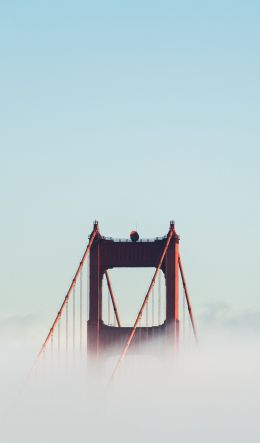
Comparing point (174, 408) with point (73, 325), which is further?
point (174, 408)

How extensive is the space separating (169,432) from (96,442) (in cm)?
783

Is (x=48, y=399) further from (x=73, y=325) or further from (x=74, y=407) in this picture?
(x=73, y=325)

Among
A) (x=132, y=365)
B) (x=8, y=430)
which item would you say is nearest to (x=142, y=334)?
(x=132, y=365)

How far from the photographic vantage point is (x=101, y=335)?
184875 millimetres

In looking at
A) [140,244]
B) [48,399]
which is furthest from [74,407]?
[140,244]

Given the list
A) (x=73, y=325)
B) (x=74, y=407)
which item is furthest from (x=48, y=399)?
(x=73, y=325)

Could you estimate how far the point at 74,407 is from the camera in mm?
193000

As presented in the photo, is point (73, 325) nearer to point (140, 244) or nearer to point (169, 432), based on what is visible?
point (140, 244)

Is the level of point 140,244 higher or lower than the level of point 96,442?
higher

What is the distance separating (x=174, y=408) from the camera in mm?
194875

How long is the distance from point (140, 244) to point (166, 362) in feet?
26.7

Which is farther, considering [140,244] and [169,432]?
[169,432]

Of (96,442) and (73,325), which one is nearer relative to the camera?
(73,325)

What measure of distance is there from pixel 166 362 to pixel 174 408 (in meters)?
11.9
